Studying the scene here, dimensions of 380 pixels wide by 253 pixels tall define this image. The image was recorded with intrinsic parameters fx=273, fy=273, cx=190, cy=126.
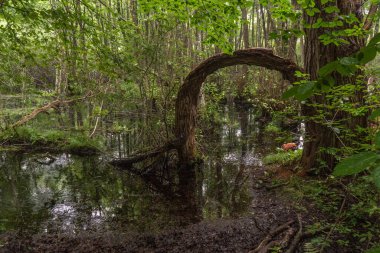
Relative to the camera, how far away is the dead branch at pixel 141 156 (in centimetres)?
700

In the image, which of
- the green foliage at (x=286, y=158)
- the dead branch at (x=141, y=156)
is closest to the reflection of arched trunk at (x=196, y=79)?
the dead branch at (x=141, y=156)

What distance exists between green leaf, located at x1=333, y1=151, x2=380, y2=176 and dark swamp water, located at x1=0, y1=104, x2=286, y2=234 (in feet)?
14.1

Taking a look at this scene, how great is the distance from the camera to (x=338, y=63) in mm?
895

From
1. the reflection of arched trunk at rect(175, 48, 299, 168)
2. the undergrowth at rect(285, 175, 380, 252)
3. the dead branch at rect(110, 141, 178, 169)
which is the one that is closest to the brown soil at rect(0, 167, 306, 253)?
the undergrowth at rect(285, 175, 380, 252)

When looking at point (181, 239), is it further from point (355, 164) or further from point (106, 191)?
Answer: point (355, 164)

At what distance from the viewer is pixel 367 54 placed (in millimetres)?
903

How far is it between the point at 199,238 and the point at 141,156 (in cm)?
354

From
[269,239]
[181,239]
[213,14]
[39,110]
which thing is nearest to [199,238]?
[181,239]

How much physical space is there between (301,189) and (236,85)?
11184 mm

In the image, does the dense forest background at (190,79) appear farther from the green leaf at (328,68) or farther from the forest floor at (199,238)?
the forest floor at (199,238)

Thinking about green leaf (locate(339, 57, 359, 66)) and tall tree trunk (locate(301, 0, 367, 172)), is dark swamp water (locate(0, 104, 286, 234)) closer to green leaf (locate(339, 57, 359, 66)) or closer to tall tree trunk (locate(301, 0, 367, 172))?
tall tree trunk (locate(301, 0, 367, 172))

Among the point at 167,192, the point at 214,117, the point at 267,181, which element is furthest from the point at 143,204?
the point at 214,117

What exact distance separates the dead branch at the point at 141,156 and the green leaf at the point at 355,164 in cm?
630

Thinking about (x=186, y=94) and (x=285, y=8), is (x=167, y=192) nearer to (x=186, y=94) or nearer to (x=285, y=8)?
(x=186, y=94)
